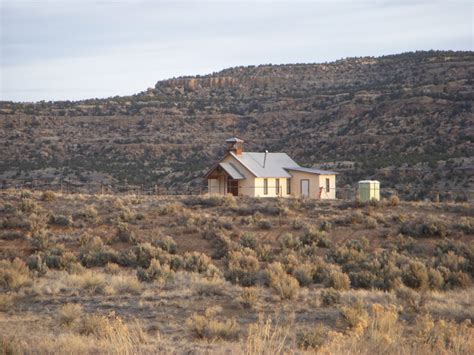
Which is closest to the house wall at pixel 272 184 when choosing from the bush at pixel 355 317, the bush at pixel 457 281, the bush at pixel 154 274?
the bush at pixel 154 274

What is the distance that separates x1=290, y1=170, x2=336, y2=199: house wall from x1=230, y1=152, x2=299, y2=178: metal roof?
0.68 metres

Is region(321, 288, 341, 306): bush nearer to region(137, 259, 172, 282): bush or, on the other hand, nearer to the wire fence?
region(137, 259, 172, 282): bush

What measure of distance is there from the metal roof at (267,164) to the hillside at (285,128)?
1208 cm

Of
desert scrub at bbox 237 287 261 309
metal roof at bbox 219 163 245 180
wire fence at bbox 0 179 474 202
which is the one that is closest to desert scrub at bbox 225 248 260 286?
desert scrub at bbox 237 287 261 309

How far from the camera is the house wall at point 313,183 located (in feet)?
154

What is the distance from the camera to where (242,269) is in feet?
62.3

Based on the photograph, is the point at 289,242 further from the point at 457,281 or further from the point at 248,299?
the point at 248,299

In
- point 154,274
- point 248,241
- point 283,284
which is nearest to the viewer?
point 283,284

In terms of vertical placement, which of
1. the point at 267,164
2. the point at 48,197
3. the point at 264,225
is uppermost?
the point at 267,164

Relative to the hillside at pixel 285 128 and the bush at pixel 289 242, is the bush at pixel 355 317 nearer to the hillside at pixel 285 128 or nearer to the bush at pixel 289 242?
the bush at pixel 289 242

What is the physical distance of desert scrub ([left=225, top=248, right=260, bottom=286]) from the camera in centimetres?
1767

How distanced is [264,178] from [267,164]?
2.40 m

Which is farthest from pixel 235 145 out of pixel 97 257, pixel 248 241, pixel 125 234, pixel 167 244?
pixel 97 257

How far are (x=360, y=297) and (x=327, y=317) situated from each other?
6.26ft
